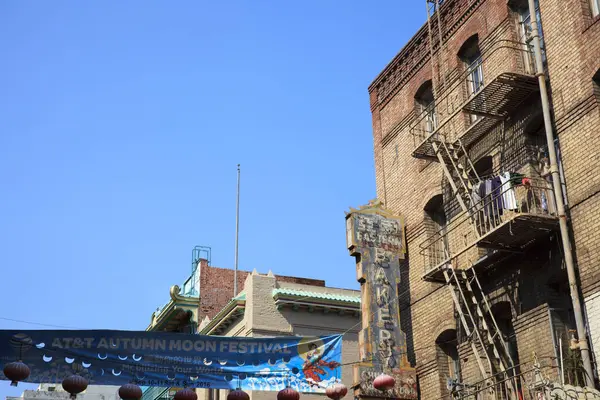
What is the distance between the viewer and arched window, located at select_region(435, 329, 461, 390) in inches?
914

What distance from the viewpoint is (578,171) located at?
1945cm

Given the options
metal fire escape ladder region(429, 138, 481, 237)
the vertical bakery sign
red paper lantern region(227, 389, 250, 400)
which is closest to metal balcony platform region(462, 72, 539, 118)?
metal fire escape ladder region(429, 138, 481, 237)

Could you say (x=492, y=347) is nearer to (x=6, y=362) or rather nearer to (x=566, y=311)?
(x=566, y=311)

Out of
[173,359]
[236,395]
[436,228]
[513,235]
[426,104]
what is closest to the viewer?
[513,235]

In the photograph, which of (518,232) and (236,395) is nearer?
(518,232)

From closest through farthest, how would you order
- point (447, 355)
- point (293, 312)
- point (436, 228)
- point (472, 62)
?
point (447, 355)
point (472, 62)
point (436, 228)
point (293, 312)

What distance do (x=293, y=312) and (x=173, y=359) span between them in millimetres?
13442

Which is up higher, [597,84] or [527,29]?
[527,29]

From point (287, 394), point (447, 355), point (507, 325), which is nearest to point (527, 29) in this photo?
point (507, 325)

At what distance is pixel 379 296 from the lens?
80.2 ft

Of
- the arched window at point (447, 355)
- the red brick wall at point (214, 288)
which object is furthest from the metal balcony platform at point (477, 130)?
the red brick wall at point (214, 288)

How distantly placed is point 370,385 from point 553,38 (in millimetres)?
9774

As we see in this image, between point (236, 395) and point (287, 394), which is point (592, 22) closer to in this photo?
point (287, 394)

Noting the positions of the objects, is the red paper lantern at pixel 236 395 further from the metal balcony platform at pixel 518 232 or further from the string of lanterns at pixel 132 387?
the metal balcony platform at pixel 518 232
